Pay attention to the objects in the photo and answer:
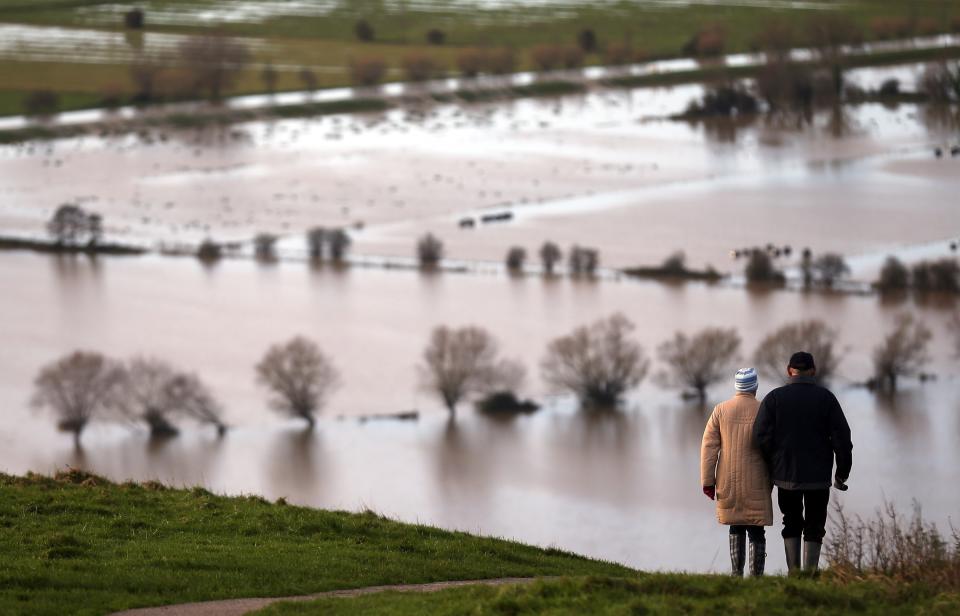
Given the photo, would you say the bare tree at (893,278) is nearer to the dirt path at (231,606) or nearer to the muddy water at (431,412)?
the muddy water at (431,412)

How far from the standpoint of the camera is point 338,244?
2184cm

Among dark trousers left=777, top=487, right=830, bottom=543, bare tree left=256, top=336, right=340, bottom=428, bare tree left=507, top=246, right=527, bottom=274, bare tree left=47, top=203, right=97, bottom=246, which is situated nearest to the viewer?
dark trousers left=777, top=487, right=830, bottom=543

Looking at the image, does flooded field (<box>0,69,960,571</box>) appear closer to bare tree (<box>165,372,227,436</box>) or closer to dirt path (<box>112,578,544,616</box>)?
bare tree (<box>165,372,227,436</box>)

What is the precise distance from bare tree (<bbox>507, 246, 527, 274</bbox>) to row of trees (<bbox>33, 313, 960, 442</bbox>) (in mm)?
4149

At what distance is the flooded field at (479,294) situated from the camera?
42.9 ft

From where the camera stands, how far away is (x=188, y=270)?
2141 centimetres

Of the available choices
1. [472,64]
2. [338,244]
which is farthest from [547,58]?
[338,244]

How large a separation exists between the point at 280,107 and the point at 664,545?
25.8m

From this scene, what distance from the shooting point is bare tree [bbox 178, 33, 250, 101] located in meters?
38.0

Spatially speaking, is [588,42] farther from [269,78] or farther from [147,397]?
[147,397]

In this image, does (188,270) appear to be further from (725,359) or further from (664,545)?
(664,545)

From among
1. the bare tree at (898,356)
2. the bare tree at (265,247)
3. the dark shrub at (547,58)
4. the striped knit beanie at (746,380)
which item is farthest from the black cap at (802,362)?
the dark shrub at (547,58)

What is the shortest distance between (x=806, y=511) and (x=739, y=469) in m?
0.22

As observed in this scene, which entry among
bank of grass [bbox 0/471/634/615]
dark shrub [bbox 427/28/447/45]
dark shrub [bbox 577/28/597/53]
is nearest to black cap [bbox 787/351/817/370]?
bank of grass [bbox 0/471/634/615]
